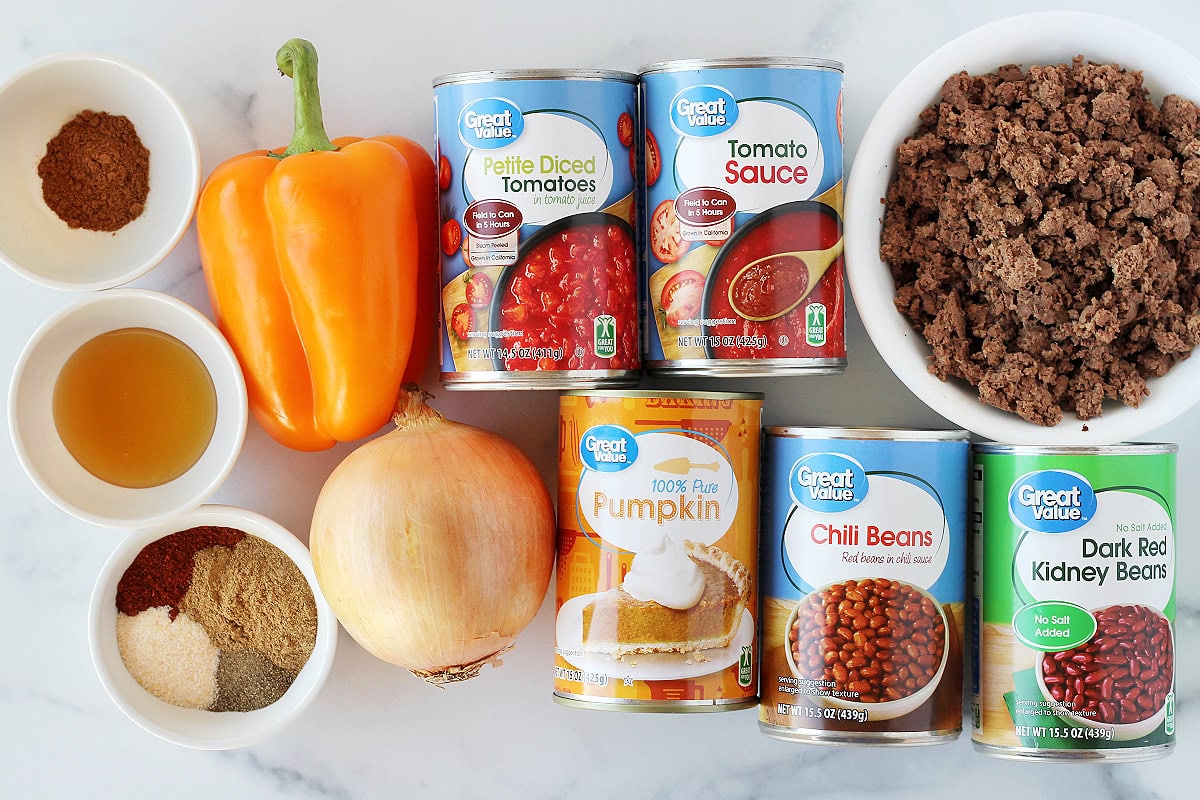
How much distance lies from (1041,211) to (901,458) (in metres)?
0.33

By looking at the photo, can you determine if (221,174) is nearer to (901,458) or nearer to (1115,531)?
(901,458)

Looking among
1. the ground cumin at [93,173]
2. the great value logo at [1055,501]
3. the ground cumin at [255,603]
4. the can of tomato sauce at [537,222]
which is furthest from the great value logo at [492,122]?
the great value logo at [1055,501]

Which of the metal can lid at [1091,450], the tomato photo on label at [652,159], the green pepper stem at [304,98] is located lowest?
the metal can lid at [1091,450]

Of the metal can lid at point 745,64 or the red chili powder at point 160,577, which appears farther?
the red chili powder at point 160,577

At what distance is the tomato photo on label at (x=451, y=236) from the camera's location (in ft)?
3.84

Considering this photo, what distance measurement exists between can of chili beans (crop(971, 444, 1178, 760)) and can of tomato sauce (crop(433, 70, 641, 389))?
1.70 feet

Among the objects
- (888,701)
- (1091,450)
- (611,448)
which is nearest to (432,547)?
(611,448)

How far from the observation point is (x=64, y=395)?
1248mm

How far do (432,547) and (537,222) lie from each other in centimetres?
40

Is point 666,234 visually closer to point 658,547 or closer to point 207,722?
point 658,547

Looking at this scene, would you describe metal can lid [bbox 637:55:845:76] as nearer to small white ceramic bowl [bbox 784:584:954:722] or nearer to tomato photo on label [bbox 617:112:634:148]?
tomato photo on label [bbox 617:112:634:148]

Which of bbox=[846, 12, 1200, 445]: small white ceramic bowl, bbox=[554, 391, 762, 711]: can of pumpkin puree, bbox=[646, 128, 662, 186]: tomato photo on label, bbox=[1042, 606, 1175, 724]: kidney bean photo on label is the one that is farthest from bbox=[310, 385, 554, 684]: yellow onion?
bbox=[1042, 606, 1175, 724]: kidney bean photo on label

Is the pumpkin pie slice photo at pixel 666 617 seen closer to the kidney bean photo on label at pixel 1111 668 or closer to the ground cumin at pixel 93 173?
the kidney bean photo on label at pixel 1111 668

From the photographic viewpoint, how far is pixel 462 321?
3.83ft
